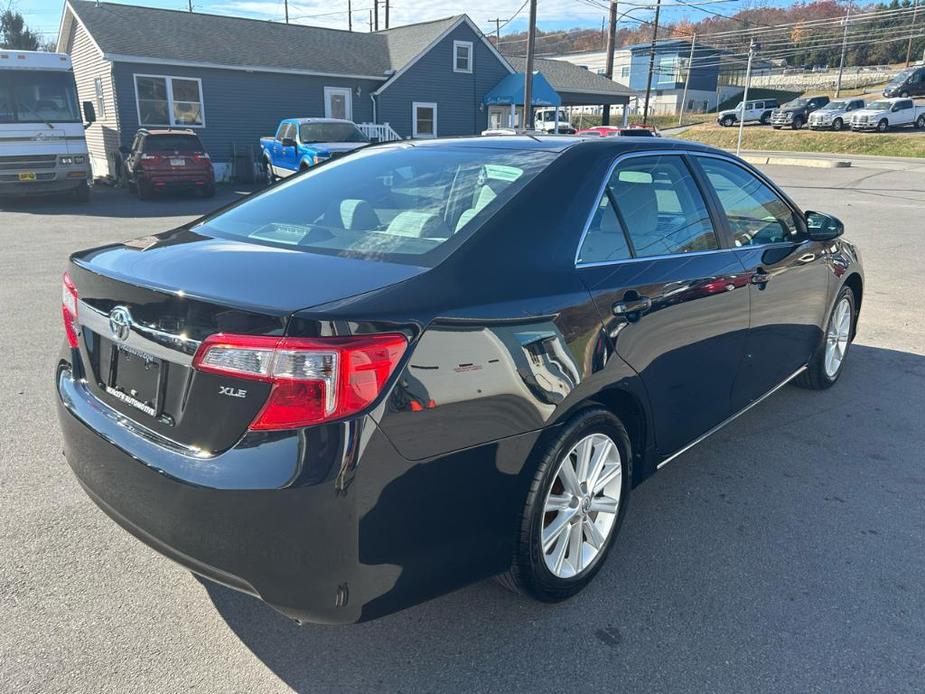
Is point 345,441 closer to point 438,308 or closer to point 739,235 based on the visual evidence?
point 438,308

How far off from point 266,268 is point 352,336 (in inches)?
20.8

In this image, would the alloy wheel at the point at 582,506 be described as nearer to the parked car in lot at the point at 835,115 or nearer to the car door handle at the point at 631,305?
the car door handle at the point at 631,305

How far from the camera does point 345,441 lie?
192 centimetres

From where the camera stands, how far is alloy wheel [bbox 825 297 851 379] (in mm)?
4902

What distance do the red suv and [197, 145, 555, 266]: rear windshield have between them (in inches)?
620

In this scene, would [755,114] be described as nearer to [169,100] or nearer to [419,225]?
[169,100]

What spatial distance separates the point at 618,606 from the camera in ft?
8.95

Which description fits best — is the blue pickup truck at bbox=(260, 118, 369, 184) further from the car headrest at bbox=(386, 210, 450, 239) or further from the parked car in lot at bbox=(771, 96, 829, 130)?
the parked car in lot at bbox=(771, 96, 829, 130)

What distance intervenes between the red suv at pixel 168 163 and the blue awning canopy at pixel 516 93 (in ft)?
47.3

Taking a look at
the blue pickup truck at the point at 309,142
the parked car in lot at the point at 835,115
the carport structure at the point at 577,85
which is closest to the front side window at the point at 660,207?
the blue pickup truck at the point at 309,142

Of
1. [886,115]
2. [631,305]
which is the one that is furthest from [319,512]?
[886,115]

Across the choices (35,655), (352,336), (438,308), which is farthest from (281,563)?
(35,655)

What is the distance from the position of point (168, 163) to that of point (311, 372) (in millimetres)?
17535

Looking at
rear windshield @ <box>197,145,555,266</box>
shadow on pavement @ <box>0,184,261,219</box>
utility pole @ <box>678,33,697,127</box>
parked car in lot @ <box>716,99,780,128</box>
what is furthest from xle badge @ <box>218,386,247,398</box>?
utility pole @ <box>678,33,697,127</box>
